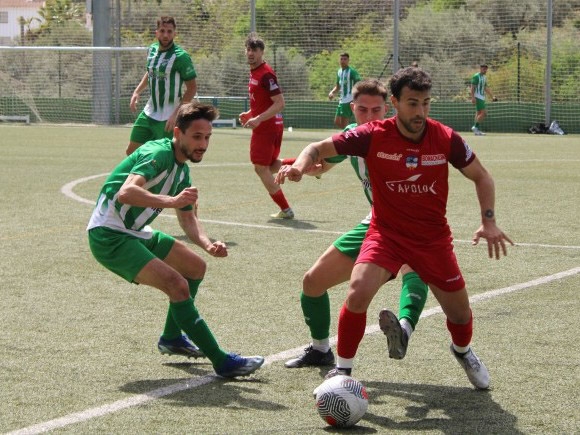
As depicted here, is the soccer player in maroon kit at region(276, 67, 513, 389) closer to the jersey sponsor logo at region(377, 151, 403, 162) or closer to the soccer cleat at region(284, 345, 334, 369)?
the jersey sponsor logo at region(377, 151, 403, 162)

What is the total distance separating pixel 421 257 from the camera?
216 inches

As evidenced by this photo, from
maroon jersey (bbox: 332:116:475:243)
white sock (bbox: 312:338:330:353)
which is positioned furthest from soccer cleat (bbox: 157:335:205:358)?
maroon jersey (bbox: 332:116:475:243)

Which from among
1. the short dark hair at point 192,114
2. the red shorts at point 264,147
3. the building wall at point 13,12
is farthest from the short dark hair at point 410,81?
the building wall at point 13,12

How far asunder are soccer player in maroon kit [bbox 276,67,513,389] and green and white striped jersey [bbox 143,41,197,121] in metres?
6.86

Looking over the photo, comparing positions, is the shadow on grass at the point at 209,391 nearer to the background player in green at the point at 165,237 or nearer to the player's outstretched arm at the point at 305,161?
the background player in green at the point at 165,237

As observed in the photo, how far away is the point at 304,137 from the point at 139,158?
A: 23.2 metres

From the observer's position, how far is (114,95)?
1331 inches

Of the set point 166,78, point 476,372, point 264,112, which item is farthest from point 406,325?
point 166,78

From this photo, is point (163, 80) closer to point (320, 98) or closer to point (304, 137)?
point (304, 137)

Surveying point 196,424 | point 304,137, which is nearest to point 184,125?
point 196,424

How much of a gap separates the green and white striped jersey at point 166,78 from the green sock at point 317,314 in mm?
6349

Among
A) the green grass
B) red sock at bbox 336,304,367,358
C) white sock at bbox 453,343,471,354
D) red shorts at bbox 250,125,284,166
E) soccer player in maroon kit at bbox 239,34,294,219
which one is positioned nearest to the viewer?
the green grass

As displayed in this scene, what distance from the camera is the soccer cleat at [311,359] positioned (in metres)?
6.08

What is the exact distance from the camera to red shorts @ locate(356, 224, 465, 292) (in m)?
5.47
